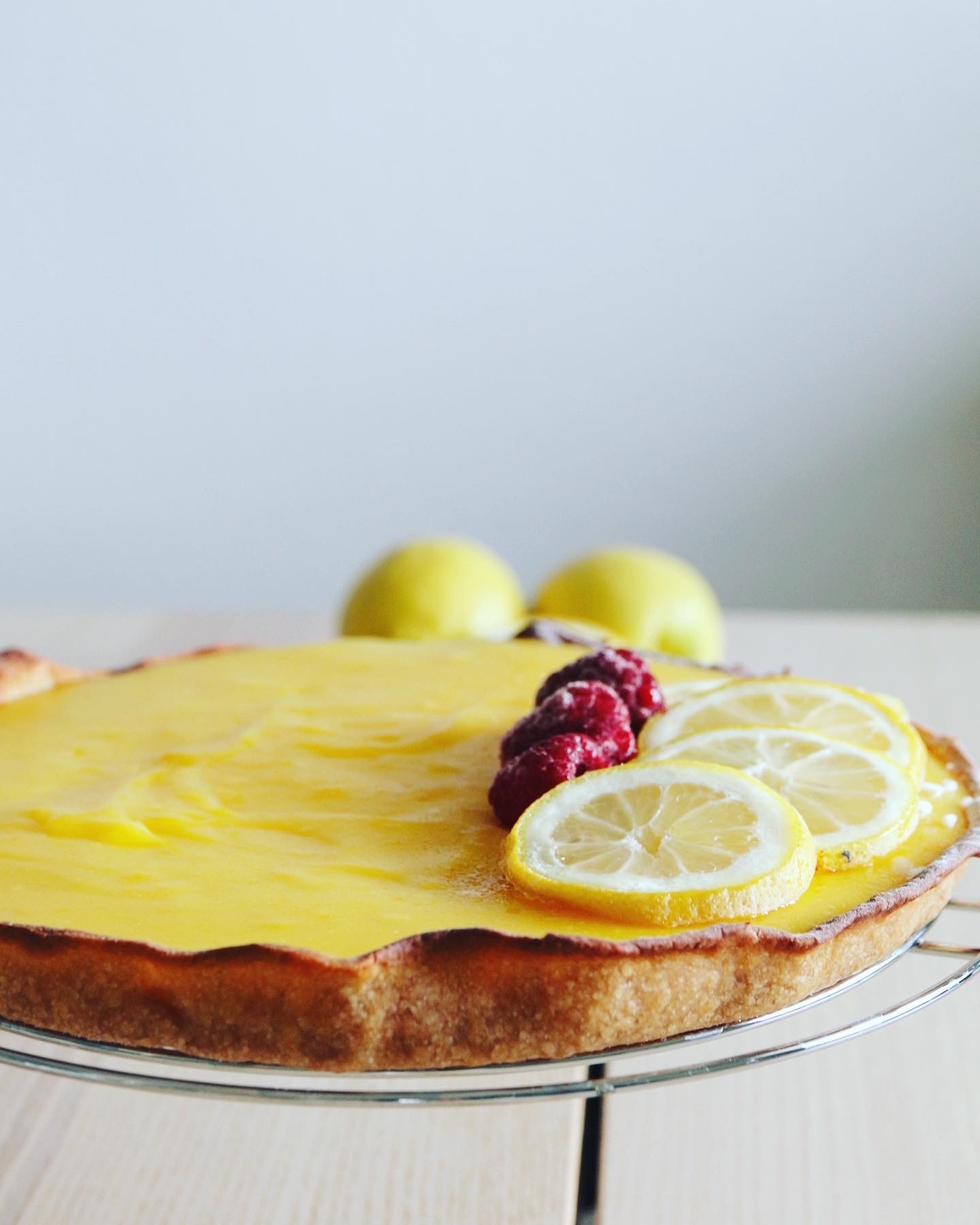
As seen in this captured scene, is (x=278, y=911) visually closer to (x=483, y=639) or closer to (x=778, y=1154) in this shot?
(x=778, y=1154)

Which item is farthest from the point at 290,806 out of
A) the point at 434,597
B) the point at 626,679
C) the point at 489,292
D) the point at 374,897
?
the point at 489,292

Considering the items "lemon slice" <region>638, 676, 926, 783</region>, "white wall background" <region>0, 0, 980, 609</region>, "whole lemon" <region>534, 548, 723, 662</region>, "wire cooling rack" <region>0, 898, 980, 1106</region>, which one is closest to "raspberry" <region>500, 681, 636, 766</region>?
"lemon slice" <region>638, 676, 926, 783</region>

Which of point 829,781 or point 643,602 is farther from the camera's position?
point 643,602

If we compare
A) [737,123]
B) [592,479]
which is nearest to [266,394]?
[592,479]

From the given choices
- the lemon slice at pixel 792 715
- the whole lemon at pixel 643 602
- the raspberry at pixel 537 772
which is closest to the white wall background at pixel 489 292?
the whole lemon at pixel 643 602

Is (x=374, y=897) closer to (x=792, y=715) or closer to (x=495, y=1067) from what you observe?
(x=495, y=1067)

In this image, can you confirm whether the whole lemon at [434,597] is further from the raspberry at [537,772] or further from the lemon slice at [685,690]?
the raspberry at [537,772]

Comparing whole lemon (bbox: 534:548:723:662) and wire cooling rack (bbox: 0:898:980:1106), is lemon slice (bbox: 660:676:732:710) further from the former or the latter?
whole lemon (bbox: 534:548:723:662)
